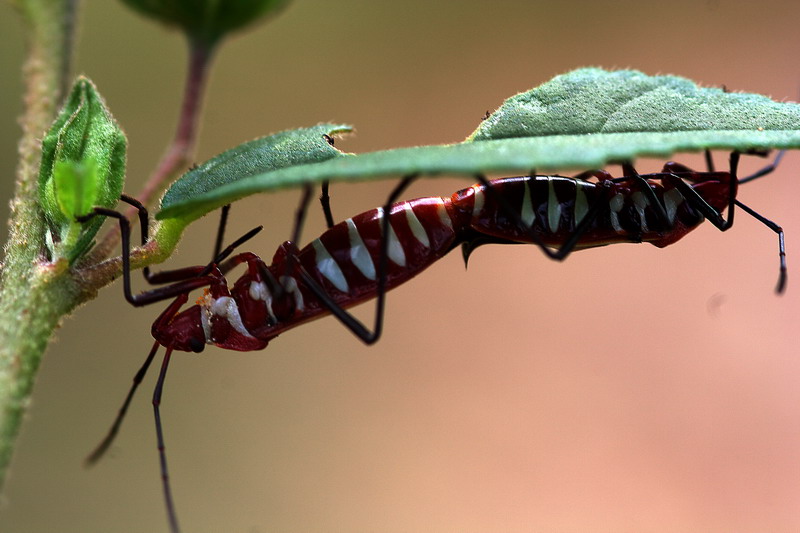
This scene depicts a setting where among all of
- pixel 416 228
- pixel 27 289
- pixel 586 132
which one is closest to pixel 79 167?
pixel 27 289

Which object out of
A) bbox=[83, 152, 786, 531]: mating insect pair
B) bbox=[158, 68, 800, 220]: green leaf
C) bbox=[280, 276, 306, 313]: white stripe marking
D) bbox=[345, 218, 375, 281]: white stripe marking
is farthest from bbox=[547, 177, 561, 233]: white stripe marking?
bbox=[280, 276, 306, 313]: white stripe marking

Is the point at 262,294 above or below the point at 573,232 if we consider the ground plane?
below

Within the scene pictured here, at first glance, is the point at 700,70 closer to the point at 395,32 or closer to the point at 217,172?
the point at 395,32

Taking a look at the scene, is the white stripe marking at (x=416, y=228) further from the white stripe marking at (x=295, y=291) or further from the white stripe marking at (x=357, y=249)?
the white stripe marking at (x=295, y=291)

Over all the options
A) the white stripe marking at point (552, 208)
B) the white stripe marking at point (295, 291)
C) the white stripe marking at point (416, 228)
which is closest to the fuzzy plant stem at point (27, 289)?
the white stripe marking at point (295, 291)

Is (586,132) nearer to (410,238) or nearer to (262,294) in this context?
(410,238)

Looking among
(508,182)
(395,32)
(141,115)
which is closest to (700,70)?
(395,32)

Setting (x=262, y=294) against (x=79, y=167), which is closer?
(x=79, y=167)
